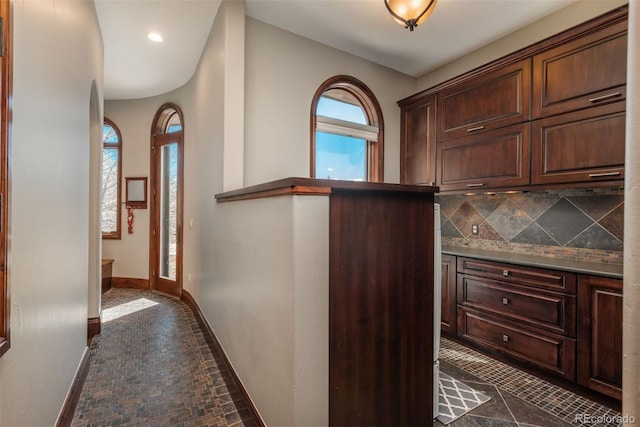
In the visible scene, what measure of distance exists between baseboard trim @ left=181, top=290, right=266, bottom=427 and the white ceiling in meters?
2.74

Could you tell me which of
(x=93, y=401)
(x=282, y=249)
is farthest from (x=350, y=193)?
(x=93, y=401)

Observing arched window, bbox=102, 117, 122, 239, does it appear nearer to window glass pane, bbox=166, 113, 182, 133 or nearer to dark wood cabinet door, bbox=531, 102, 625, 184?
window glass pane, bbox=166, 113, 182, 133

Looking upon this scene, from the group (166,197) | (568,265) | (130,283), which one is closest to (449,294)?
(568,265)

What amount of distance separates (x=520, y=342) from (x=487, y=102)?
6.77 ft

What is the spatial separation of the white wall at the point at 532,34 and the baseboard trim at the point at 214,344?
353 cm

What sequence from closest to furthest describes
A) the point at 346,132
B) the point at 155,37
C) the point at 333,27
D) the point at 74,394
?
the point at 74,394 < the point at 333,27 < the point at 155,37 < the point at 346,132

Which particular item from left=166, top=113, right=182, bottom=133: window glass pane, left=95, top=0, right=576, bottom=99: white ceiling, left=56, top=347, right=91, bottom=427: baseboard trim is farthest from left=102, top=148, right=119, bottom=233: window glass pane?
left=56, top=347, right=91, bottom=427: baseboard trim

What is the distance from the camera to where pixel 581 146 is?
83.4 inches

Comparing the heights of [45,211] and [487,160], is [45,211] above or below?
below

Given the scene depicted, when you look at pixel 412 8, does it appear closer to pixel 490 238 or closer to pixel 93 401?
pixel 490 238

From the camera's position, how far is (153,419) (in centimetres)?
164

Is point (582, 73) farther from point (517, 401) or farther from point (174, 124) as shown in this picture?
point (174, 124)

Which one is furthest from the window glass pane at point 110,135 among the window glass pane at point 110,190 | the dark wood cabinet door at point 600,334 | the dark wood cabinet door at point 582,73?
the dark wood cabinet door at point 600,334

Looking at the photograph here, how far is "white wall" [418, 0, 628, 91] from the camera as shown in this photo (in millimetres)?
2281
